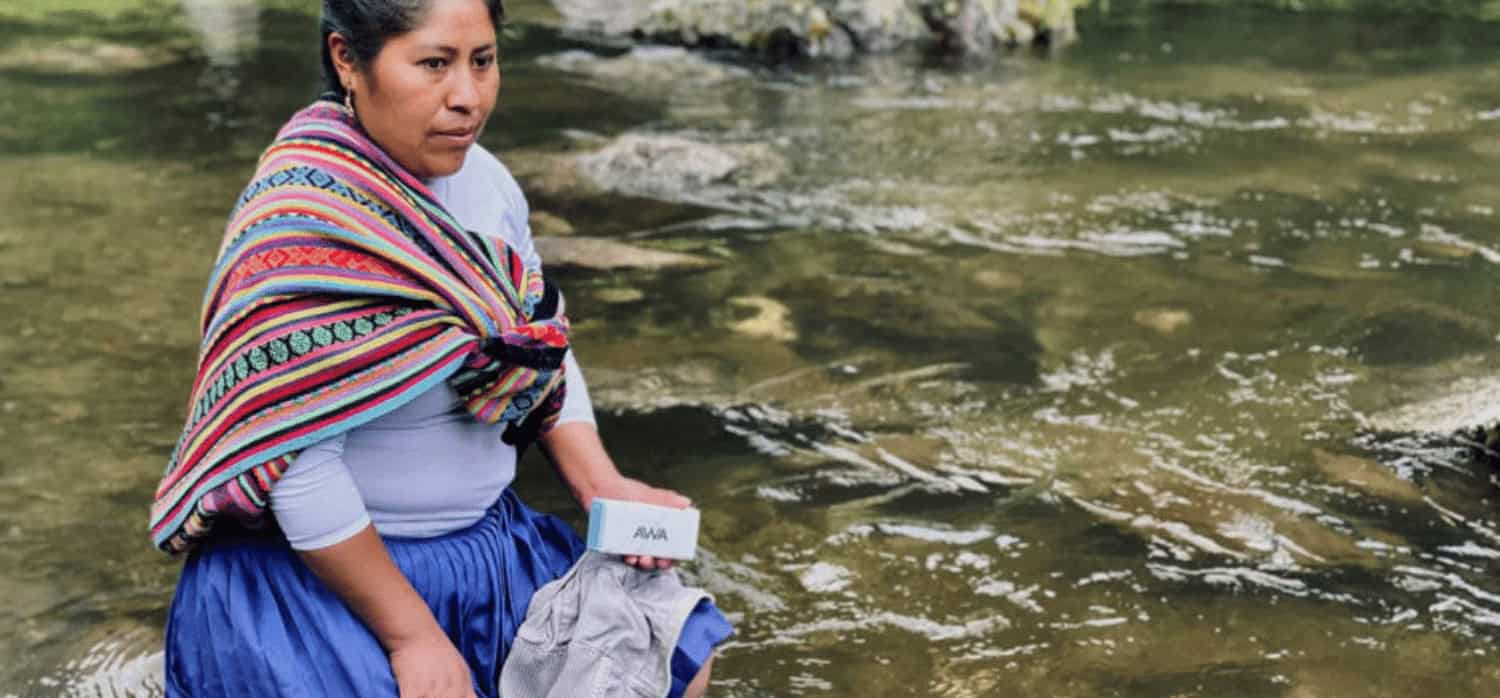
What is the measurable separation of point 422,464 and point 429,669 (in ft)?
0.94

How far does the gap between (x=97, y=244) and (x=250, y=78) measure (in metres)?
4.24

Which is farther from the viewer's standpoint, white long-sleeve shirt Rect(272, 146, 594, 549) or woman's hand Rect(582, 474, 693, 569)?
woman's hand Rect(582, 474, 693, 569)

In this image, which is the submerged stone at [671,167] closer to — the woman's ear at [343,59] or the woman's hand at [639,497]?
the woman's hand at [639,497]

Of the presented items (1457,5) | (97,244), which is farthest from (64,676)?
(1457,5)

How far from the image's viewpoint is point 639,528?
226 cm

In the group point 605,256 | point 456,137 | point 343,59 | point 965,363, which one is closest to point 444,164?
point 456,137

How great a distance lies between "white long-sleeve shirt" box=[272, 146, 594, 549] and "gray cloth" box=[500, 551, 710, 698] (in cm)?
19

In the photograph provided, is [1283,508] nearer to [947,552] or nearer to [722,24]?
[947,552]

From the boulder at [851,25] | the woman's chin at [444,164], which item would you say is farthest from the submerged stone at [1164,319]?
the boulder at [851,25]

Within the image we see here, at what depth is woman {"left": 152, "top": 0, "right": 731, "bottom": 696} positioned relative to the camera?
2.04 meters

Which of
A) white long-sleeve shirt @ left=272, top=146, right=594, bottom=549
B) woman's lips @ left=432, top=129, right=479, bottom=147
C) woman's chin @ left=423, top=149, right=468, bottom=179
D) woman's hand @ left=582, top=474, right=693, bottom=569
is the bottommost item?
woman's hand @ left=582, top=474, right=693, bottom=569

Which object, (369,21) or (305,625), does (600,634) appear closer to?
(305,625)

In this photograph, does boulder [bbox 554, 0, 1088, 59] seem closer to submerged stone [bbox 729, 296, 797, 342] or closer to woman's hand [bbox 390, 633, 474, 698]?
submerged stone [bbox 729, 296, 797, 342]

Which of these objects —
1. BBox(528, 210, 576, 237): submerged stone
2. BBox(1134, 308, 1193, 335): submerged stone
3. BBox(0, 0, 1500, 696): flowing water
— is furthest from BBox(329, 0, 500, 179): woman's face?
BBox(528, 210, 576, 237): submerged stone
